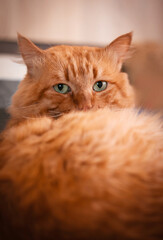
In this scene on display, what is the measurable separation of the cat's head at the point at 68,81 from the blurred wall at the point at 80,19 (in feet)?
1.88

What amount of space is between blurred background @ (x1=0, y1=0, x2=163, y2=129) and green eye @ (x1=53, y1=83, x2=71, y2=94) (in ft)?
1.43

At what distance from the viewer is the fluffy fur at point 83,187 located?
392 millimetres

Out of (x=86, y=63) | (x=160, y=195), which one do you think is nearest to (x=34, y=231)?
(x=160, y=195)

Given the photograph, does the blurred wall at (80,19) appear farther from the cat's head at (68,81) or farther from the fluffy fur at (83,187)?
the fluffy fur at (83,187)

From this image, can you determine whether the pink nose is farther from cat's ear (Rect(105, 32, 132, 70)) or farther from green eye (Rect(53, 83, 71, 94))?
cat's ear (Rect(105, 32, 132, 70))

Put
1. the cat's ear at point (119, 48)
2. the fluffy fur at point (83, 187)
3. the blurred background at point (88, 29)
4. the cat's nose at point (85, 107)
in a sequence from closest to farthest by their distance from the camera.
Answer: the fluffy fur at point (83, 187) → the cat's nose at point (85, 107) → the cat's ear at point (119, 48) → the blurred background at point (88, 29)

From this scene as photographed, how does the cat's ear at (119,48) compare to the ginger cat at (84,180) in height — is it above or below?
above

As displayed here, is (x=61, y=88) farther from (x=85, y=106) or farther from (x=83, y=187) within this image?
(x=83, y=187)

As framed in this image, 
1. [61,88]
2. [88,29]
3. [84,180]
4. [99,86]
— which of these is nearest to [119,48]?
[99,86]

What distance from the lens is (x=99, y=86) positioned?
3.14 ft

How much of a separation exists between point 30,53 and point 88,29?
2.55 feet

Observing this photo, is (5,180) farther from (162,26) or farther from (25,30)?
(162,26)

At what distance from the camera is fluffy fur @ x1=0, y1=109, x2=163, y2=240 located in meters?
0.39

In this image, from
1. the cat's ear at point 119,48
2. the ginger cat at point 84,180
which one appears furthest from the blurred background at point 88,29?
the ginger cat at point 84,180
